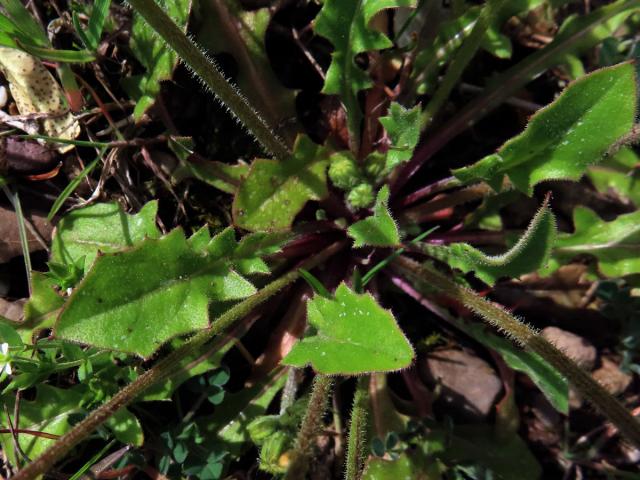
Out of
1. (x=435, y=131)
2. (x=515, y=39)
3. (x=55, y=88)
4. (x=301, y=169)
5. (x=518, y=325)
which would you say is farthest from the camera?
(x=515, y=39)

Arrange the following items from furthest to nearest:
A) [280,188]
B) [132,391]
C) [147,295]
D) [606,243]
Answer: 1. [606,243]
2. [280,188]
3. [147,295]
4. [132,391]

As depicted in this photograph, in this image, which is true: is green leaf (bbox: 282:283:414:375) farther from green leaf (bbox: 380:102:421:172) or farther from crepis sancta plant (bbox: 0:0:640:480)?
green leaf (bbox: 380:102:421:172)

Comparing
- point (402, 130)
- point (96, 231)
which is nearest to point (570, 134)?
point (402, 130)

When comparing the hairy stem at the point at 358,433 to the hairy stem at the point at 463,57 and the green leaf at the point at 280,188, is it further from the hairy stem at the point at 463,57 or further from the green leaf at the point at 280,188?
the hairy stem at the point at 463,57

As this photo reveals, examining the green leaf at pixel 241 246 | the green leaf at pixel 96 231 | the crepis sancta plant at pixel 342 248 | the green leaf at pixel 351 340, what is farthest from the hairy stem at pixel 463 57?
the green leaf at pixel 96 231

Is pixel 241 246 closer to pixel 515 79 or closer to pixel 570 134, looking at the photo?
pixel 570 134

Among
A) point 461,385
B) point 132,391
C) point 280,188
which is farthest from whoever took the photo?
point 461,385

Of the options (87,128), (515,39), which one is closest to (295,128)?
(87,128)

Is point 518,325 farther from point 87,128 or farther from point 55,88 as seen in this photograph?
point 55,88
